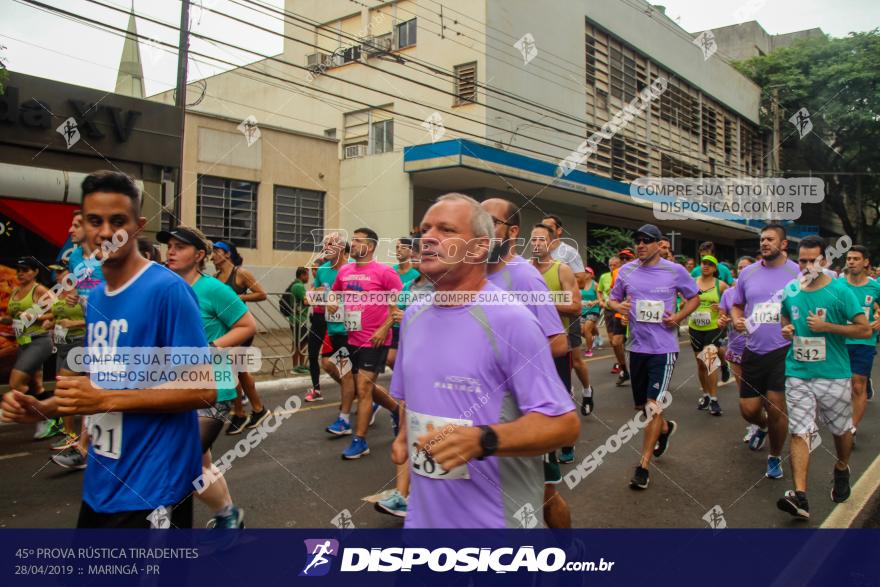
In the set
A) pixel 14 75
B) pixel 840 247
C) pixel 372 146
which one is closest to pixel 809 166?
pixel 372 146

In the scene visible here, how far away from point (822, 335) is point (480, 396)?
3.82m

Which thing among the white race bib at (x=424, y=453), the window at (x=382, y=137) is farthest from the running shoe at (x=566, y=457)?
the window at (x=382, y=137)

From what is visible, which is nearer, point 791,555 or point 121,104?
point 791,555

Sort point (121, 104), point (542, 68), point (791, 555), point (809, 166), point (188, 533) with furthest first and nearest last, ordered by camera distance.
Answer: point (809, 166), point (542, 68), point (121, 104), point (791, 555), point (188, 533)

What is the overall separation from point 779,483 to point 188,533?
457 centimetres

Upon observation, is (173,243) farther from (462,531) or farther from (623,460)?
(623,460)

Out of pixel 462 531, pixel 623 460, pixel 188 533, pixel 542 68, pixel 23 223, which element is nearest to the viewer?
pixel 462 531

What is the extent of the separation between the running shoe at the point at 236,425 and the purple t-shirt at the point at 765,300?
500 cm

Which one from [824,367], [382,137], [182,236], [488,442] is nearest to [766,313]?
[824,367]

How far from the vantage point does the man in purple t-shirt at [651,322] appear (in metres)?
5.14

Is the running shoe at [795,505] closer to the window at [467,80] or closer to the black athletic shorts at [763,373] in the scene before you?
the black athletic shorts at [763,373]

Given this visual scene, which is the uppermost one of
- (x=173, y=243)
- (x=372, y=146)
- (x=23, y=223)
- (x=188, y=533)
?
(x=372, y=146)

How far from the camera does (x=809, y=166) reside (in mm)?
33906

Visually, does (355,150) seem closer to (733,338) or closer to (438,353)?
(733,338)
